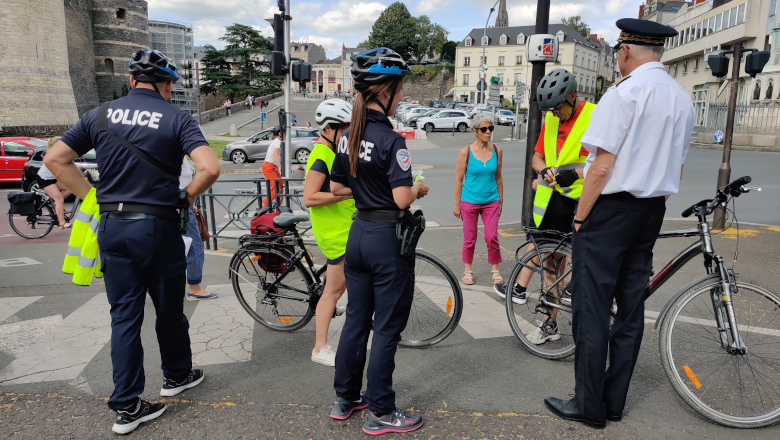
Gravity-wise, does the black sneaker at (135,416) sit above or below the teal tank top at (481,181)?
below

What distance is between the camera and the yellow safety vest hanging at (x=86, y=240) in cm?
310

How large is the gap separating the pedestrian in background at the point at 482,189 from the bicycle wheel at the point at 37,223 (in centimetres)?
760

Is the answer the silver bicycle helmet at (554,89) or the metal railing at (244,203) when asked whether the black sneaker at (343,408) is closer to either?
the silver bicycle helmet at (554,89)

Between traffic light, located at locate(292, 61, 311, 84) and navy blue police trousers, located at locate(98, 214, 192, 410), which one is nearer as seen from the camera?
navy blue police trousers, located at locate(98, 214, 192, 410)

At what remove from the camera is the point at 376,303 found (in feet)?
9.53

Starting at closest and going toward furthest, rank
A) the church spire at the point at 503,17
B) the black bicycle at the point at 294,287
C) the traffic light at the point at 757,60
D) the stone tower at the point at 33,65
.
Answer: the black bicycle at the point at 294,287 < the traffic light at the point at 757,60 < the stone tower at the point at 33,65 < the church spire at the point at 503,17

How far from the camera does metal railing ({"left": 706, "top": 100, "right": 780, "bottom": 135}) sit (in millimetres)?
27312

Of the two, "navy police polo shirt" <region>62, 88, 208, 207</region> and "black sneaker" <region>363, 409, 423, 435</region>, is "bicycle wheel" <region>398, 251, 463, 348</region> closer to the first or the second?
"black sneaker" <region>363, 409, 423, 435</region>

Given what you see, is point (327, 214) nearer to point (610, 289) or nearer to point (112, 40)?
point (610, 289)

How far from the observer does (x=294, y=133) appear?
79.2 ft

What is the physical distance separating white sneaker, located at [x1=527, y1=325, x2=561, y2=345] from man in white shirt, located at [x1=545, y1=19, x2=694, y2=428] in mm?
1001

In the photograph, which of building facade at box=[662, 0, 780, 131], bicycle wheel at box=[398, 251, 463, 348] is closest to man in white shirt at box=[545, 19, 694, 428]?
bicycle wheel at box=[398, 251, 463, 348]

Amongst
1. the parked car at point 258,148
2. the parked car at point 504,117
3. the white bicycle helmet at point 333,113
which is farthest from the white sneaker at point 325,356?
the parked car at point 504,117

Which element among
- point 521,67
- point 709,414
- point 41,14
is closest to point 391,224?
point 709,414
